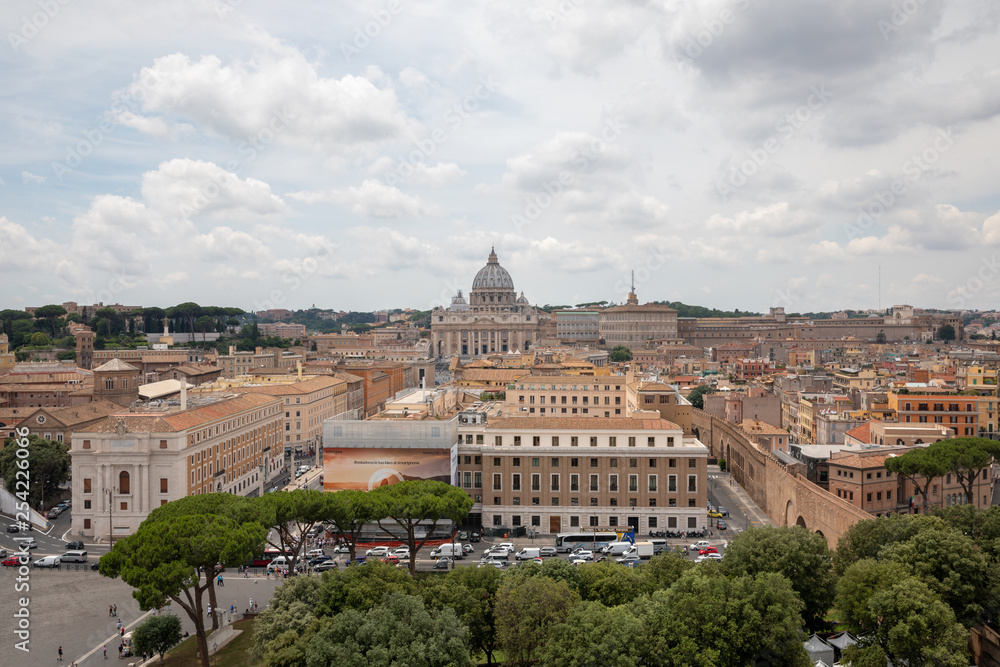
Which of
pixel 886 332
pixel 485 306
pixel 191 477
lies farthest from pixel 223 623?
pixel 886 332

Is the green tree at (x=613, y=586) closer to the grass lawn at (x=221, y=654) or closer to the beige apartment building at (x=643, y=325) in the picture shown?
the grass lawn at (x=221, y=654)

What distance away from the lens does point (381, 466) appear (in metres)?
42.0

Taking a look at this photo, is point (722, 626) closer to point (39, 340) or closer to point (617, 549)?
point (617, 549)

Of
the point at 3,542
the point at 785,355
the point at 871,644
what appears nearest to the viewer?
the point at 871,644

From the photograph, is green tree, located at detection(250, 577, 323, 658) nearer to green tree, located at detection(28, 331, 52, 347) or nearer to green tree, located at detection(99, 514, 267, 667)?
green tree, located at detection(99, 514, 267, 667)

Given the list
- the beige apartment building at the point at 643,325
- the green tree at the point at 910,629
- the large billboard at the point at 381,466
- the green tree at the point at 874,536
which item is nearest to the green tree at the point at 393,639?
the green tree at the point at 910,629

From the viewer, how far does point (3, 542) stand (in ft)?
132

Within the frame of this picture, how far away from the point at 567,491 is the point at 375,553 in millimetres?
10169

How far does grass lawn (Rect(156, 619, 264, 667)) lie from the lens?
88.2ft

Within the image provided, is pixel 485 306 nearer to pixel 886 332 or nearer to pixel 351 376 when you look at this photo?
pixel 886 332

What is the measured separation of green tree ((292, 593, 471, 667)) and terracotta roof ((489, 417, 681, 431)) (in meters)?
19.7

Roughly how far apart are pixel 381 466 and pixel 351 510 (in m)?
9.19

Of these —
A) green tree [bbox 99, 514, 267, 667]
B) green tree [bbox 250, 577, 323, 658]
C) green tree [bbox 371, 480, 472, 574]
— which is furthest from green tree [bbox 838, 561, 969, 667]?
green tree [bbox 99, 514, 267, 667]

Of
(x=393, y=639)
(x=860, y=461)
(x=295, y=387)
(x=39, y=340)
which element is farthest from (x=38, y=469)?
(x=39, y=340)
